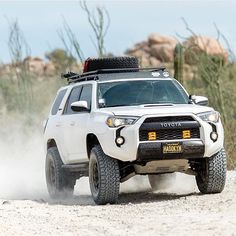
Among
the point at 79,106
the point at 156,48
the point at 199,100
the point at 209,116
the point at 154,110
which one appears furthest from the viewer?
the point at 156,48

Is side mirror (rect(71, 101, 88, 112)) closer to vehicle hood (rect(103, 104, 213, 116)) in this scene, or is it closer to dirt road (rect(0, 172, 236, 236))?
vehicle hood (rect(103, 104, 213, 116))

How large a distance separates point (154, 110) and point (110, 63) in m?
2.40

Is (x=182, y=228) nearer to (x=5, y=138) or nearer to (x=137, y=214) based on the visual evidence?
(x=137, y=214)

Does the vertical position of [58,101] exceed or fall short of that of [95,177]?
it exceeds it

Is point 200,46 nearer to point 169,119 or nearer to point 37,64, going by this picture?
point 37,64

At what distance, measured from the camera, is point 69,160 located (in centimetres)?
1497

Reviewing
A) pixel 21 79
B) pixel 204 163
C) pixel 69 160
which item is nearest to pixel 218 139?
pixel 204 163

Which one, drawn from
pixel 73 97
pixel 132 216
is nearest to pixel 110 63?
pixel 73 97

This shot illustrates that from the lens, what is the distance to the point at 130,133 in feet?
42.7

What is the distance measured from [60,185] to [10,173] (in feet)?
20.3

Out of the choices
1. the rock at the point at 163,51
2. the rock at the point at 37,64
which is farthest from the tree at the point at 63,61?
the rock at the point at 163,51

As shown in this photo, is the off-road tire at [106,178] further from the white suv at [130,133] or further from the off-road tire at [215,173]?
the off-road tire at [215,173]

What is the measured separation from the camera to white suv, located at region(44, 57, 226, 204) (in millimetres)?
13094

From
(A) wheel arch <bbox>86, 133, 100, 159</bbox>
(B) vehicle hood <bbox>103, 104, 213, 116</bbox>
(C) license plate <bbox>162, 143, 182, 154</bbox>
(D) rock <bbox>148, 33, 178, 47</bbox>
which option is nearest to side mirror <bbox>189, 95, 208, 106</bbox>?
(B) vehicle hood <bbox>103, 104, 213, 116</bbox>
